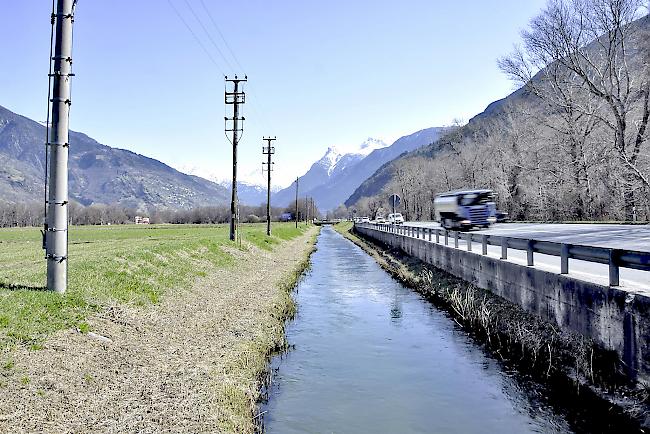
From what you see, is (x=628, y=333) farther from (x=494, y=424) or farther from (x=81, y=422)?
(x=81, y=422)

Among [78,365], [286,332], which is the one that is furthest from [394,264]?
[78,365]

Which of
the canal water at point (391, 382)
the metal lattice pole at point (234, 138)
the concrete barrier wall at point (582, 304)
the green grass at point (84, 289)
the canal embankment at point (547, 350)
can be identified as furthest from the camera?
the metal lattice pole at point (234, 138)

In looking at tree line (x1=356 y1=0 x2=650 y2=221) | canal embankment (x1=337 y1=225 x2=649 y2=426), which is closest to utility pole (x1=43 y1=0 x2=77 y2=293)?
canal embankment (x1=337 y1=225 x2=649 y2=426)

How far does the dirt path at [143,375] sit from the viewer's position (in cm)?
711

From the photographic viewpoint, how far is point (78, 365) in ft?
28.4

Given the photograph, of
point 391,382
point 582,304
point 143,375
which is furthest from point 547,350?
point 143,375

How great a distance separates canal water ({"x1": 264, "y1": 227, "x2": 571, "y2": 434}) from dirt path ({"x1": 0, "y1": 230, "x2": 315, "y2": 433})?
2.72 ft

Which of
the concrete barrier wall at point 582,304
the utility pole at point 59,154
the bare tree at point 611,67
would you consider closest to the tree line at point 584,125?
the bare tree at point 611,67

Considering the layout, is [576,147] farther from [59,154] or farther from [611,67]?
[59,154]

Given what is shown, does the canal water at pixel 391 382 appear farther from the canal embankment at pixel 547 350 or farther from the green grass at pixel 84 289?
the green grass at pixel 84 289

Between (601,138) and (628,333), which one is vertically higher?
(601,138)

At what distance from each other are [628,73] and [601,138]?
378 inches

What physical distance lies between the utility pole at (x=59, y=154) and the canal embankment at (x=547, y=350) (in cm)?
1011

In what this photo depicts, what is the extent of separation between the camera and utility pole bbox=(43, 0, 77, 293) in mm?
11617
